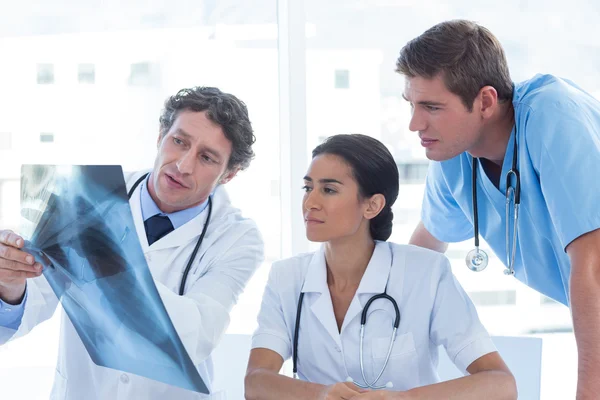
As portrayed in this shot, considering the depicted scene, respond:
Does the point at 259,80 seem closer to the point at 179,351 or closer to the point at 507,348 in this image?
the point at 507,348

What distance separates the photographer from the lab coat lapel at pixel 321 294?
4.49ft

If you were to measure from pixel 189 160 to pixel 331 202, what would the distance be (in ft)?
1.05

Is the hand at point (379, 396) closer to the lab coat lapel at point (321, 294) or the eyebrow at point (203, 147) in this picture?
the lab coat lapel at point (321, 294)

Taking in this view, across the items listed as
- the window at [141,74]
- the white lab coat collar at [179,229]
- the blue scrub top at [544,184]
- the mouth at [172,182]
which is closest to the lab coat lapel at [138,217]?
the white lab coat collar at [179,229]

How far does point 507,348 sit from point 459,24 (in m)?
0.76

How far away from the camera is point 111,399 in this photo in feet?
4.18

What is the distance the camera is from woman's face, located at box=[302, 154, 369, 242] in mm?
1390

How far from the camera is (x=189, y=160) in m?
1.32

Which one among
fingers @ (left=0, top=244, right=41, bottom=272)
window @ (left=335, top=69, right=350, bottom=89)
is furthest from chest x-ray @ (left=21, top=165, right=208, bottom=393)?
window @ (left=335, top=69, right=350, bottom=89)

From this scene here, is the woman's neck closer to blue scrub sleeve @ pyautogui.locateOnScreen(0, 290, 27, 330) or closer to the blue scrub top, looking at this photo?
the blue scrub top

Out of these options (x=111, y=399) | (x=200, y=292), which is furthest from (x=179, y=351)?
(x=111, y=399)

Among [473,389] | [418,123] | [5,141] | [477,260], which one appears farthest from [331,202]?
[5,141]

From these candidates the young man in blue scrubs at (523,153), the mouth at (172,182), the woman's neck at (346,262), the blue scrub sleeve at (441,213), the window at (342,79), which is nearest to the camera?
the young man in blue scrubs at (523,153)

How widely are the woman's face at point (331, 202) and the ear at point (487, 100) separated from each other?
1.02 ft
